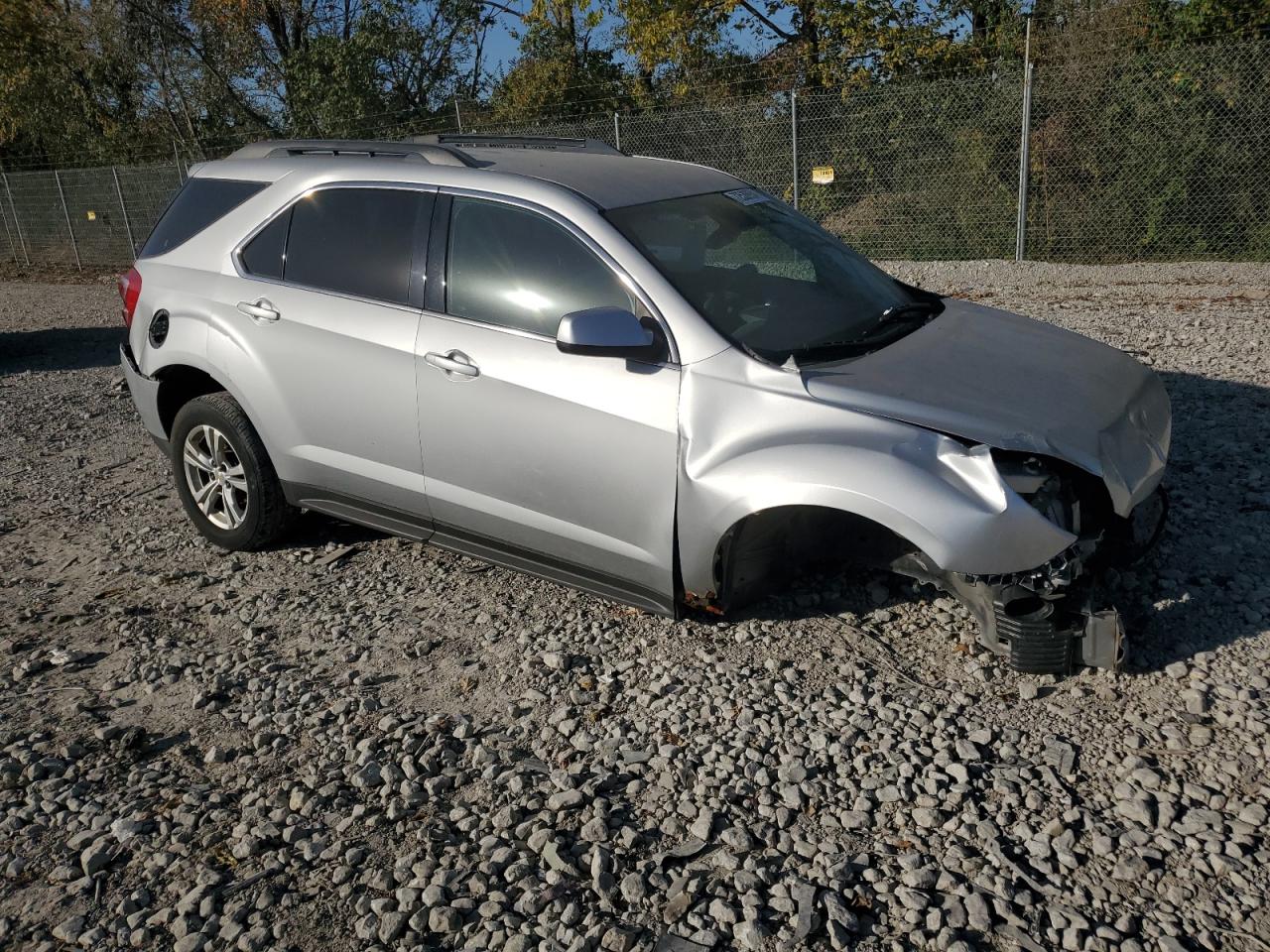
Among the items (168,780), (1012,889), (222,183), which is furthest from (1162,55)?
(168,780)

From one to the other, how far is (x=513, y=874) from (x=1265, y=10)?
1573 centimetres

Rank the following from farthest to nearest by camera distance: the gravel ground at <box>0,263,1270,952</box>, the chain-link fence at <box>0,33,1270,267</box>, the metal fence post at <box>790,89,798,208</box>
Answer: the metal fence post at <box>790,89,798,208</box>
the chain-link fence at <box>0,33,1270,267</box>
the gravel ground at <box>0,263,1270,952</box>

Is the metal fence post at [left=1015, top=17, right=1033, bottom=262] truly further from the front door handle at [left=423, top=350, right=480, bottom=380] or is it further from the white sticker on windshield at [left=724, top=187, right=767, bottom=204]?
the front door handle at [left=423, top=350, right=480, bottom=380]

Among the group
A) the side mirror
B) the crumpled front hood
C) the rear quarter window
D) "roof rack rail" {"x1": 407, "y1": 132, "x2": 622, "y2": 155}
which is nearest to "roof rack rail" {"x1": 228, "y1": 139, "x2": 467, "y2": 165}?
the rear quarter window

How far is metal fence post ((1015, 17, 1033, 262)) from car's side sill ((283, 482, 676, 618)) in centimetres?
1033

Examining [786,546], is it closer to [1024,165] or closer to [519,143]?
[519,143]

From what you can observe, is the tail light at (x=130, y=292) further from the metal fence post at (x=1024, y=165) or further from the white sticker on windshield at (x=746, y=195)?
the metal fence post at (x=1024, y=165)

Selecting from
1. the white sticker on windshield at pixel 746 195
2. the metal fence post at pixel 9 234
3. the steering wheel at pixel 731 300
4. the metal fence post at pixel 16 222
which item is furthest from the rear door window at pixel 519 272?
the metal fence post at pixel 9 234

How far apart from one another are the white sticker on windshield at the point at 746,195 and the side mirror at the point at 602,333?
54.1 inches

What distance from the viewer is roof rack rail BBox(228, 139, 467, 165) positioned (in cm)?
483

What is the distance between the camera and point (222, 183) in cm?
543

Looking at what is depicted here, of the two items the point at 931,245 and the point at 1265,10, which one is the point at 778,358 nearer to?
the point at 931,245

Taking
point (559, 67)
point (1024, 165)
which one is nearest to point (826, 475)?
point (1024, 165)

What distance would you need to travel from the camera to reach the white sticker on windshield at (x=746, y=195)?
5044 mm
